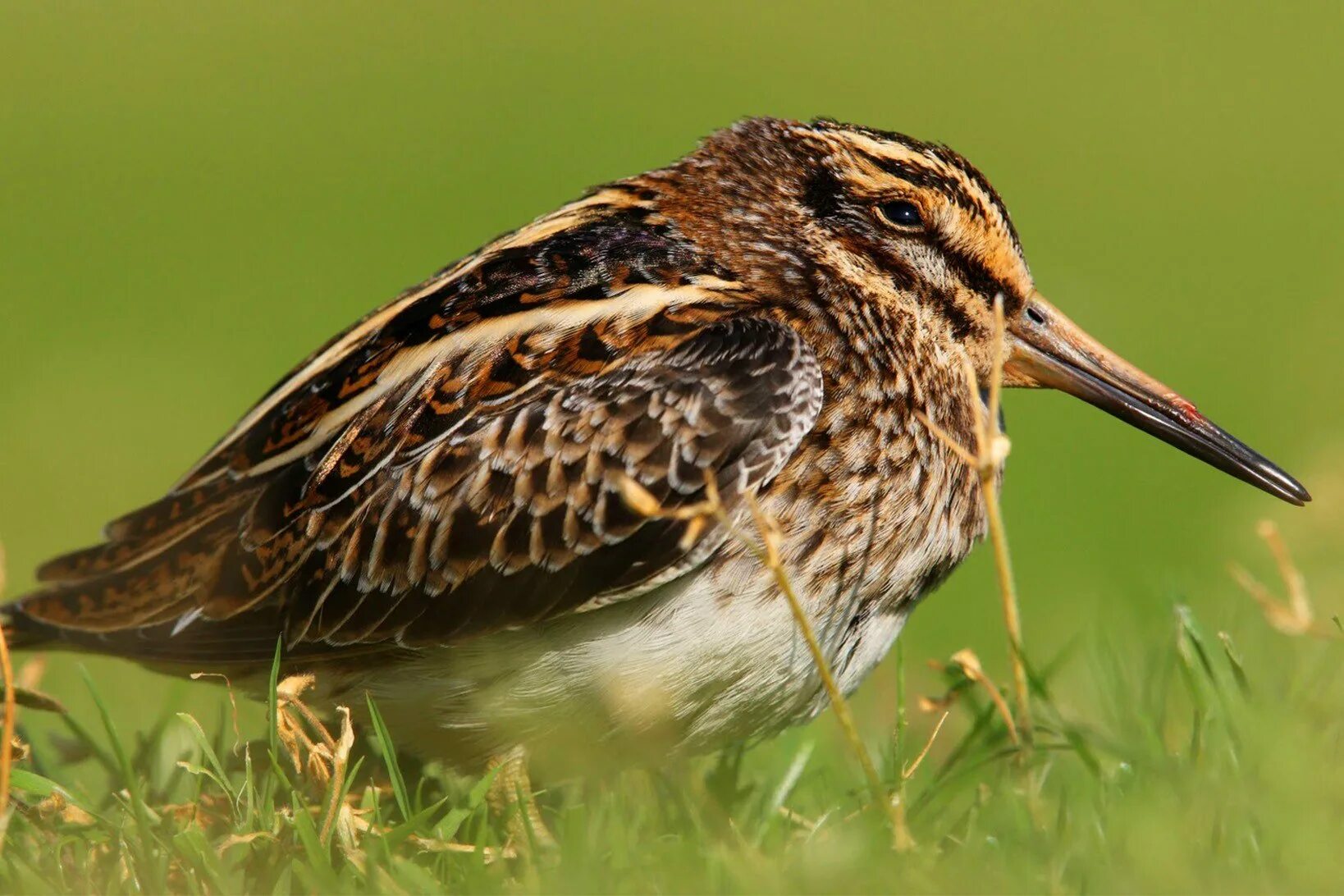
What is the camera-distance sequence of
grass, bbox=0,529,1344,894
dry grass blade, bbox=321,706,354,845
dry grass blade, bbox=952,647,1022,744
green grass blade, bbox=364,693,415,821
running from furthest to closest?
green grass blade, bbox=364,693,415,821 < dry grass blade, bbox=952,647,1022,744 < dry grass blade, bbox=321,706,354,845 < grass, bbox=0,529,1344,894

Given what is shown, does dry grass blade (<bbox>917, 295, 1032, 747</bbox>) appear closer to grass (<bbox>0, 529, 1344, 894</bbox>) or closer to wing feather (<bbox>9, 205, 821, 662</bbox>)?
grass (<bbox>0, 529, 1344, 894</bbox>)

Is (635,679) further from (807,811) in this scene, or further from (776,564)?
(807,811)

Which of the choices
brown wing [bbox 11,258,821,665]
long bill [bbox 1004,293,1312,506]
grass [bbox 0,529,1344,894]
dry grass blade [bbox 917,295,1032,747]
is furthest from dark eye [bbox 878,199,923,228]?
grass [bbox 0,529,1344,894]

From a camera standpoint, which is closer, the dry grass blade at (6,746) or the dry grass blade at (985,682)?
the dry grass blade at (6,746)

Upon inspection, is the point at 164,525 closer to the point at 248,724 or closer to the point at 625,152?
the point at 248,724

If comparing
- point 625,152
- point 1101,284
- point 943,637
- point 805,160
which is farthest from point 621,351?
point 625,152

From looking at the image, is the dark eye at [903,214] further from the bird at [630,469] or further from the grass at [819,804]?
the grass at [819,804]

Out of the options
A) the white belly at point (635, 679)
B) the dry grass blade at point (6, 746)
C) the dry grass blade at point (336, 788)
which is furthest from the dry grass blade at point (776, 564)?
the dry grass blade at point (6, 746)
